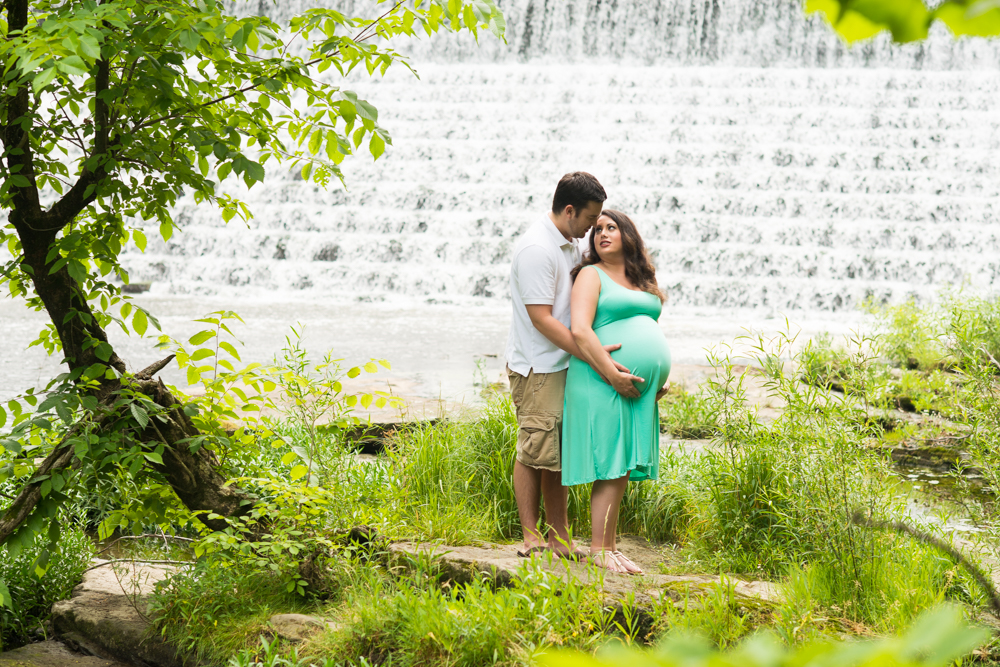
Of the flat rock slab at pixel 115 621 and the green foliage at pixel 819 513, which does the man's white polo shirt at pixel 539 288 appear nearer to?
the green foliage at pixel 819 513

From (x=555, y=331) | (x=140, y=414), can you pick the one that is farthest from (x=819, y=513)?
(x=140, y=414)

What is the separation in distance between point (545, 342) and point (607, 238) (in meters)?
0.51

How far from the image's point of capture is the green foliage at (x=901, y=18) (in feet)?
1.55

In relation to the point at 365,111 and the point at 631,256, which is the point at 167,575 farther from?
the point at 631,256

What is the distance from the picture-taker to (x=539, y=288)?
332 centimetres

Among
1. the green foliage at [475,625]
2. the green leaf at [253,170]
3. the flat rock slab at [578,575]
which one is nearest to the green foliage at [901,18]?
the green leaf at [253,170]

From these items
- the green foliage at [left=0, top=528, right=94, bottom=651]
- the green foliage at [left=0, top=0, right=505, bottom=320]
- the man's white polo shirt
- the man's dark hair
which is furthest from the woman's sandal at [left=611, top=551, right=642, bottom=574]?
the green foliage at [left=0, top=528, right=94, bottom=651]

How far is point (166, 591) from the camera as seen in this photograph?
10.7 ft

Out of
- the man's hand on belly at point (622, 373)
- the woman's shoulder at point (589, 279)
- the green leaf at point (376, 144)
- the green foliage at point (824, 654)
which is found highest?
the green leaf at point (376, 144)

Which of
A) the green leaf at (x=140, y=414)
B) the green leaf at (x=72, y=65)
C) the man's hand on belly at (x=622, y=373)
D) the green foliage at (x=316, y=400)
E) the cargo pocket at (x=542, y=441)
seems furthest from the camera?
the cargo pocket at (x=542, y=441)

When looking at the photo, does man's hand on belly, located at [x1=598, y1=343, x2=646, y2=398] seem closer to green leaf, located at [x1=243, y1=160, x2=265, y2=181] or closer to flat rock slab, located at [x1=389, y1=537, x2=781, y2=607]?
flat rock slab, located at [x1=389, y1=537, x2=781, y2=607]

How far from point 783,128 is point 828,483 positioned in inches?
560

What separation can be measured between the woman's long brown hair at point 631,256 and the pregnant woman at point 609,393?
2 cm

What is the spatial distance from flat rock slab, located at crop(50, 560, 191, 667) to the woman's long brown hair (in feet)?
7.18
